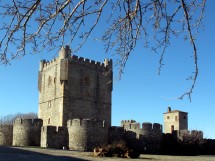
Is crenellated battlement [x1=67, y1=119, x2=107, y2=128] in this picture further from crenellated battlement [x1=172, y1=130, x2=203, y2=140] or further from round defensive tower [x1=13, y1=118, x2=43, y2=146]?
crenellated battlement [x1=172, y1=130, x2=203, y2=140]

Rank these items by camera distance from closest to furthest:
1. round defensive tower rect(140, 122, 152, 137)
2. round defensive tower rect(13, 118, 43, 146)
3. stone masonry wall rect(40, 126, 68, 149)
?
stone masonry wall rect(40, 126, 68, 149) < round defensive tower rect(13, 118, 43, 146) < round defensive tower rect(140, 122, 152, 137)

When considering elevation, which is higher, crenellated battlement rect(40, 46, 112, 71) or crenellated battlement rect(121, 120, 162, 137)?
crenellated battlement rect(40, 46, 112, 71)

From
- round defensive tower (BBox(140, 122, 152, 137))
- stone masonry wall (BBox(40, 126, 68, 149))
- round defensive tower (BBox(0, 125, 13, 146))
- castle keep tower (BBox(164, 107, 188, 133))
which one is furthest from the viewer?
castle keep tower (BBox(164, 107, 188, 133))

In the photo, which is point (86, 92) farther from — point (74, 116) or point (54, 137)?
point (54, 137)

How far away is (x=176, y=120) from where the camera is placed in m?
71.4

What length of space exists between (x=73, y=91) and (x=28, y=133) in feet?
32.7

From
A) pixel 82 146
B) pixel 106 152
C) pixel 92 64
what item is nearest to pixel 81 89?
pixel 92 64

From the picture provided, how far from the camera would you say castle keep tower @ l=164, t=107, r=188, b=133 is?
233 feet

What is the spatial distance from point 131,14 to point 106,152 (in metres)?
19.2

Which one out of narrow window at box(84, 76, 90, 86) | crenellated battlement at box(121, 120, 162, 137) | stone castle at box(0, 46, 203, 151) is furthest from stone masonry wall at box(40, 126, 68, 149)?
narrow window at box(84, 76, 90, 86)

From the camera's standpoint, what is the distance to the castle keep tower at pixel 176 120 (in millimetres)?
70875

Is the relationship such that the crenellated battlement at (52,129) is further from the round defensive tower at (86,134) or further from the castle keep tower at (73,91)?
the castle keep tower at (73,91)

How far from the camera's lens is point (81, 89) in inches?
1801

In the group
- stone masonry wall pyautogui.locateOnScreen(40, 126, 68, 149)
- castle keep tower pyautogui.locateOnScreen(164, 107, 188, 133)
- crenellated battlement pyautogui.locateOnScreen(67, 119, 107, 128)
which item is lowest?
stone masonry wall pyautogui.locateOnScreen(40, 126, 68, 149)
